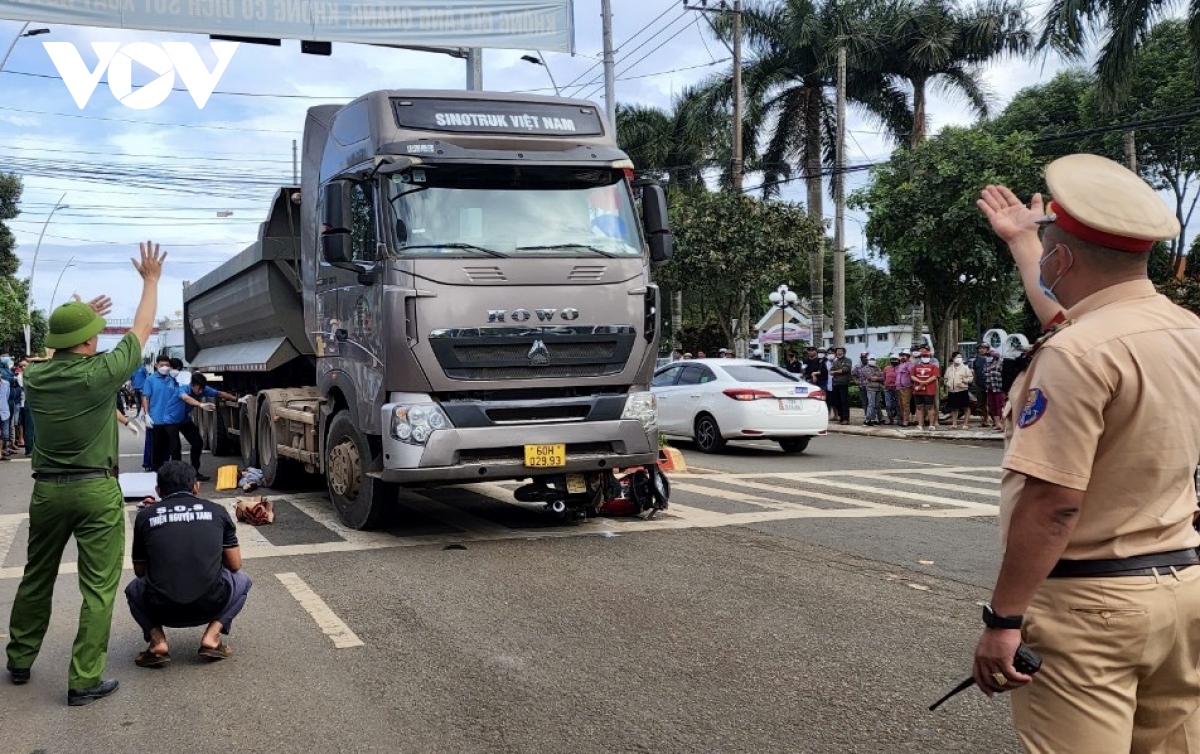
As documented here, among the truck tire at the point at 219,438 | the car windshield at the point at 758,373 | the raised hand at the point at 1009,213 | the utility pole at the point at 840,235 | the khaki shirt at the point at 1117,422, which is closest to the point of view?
the khaki shirt at the point at 1117,422

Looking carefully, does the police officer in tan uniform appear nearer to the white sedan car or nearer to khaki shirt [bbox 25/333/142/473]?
khaki shirt [bbox 25/333/142/473]

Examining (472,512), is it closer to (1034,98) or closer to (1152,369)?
(1152,369)

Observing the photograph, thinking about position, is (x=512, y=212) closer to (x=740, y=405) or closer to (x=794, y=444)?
(x=740, y=405)

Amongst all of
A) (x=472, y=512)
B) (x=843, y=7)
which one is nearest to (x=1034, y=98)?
(x=843, y=7)

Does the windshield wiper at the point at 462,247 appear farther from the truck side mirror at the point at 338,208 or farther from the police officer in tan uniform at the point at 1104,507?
the police officer in tan uniform at the point at 1104,507

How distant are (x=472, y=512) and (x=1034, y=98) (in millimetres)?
34417

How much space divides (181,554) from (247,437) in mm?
8337

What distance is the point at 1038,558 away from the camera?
2424mm

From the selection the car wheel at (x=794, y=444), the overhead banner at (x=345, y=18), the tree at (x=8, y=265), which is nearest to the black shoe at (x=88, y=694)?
the overhead banner at (x=345, y=18)

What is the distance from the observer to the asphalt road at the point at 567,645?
461cm

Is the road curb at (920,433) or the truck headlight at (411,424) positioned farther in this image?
the road curb at (920,433)

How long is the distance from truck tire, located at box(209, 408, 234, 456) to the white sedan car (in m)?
6.49

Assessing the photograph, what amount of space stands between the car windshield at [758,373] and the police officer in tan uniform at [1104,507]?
579 inches

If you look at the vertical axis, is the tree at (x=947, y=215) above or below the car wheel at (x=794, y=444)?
above
